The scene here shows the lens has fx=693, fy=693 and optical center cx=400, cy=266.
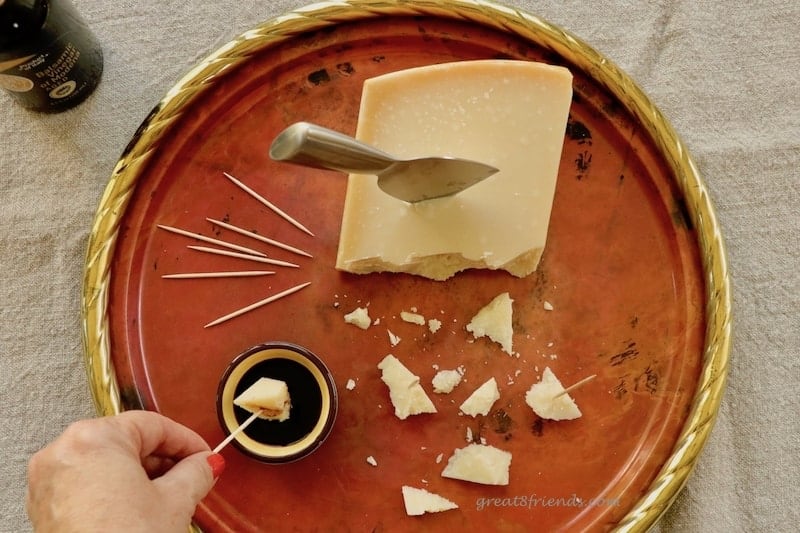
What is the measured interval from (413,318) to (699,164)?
0.66 metres

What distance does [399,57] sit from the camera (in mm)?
1319

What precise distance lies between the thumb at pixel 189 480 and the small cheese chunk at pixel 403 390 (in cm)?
34

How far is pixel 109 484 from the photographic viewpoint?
0.84 m

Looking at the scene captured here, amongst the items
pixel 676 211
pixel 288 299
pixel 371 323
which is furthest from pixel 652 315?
pixel 288 299

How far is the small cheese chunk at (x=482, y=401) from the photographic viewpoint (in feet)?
4.04

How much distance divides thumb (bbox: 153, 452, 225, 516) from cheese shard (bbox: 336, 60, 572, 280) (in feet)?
1.37

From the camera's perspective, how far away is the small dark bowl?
1155 millimetres

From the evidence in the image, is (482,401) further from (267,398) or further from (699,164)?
(699,164)

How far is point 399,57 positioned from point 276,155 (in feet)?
1.55

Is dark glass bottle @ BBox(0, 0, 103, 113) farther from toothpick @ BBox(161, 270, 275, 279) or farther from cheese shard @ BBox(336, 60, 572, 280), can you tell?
cheese shard @ BBox(336, 60, 572, 280)

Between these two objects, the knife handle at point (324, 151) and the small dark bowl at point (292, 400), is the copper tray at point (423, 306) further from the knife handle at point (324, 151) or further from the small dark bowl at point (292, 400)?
the knife handle at point (324, 151)

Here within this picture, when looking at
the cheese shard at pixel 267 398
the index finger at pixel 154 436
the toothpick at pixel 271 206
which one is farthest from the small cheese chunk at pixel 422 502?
the toothpick at pixel 271 206

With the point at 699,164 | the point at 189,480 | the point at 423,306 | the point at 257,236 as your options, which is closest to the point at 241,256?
the point at 257,236

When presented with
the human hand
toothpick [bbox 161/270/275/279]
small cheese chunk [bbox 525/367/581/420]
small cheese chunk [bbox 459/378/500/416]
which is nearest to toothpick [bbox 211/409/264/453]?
the human hand
